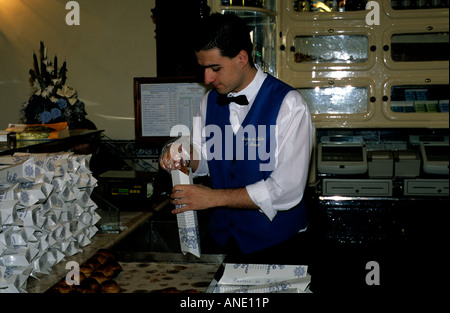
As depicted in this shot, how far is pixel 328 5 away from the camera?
3598 mm

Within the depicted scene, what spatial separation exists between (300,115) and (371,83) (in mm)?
1650

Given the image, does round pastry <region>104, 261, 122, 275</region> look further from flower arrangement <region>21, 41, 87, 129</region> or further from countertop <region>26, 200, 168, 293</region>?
flower arrangement <region>21, 41, 87, 129</region>

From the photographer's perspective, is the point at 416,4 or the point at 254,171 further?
the point at 416,4

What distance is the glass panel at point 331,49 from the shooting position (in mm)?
3586

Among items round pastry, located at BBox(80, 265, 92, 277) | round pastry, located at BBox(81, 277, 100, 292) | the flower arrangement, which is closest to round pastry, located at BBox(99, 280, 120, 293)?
round pastry, located at BBox(81, 277, 100, 292)

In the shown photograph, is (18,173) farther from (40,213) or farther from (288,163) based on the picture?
(288,163)

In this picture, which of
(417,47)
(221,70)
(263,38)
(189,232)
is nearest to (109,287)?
(189,232)

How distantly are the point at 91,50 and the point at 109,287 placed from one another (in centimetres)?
253

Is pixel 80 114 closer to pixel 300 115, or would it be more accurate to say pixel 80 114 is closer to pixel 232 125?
pixel 232 125

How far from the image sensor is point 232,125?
2266 mm

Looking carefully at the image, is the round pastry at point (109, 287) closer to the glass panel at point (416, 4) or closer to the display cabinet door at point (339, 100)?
the display cabinet door at point (339, 100)

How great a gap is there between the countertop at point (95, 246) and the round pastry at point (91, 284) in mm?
146

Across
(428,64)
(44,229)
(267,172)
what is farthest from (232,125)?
(428,64)

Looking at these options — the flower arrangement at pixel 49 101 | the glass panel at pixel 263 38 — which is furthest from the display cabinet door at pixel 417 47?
the flower arrangement at pixel 49 101
